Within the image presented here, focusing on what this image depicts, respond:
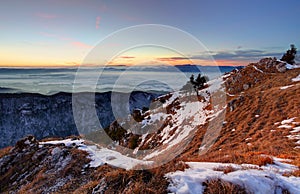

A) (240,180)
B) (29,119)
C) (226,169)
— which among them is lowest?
(29,119)

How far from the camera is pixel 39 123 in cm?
18450

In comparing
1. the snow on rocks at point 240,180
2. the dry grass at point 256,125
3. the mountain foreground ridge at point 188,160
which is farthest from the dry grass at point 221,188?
the dry grass at point 256,125

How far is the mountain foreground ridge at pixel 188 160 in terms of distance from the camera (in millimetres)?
6016

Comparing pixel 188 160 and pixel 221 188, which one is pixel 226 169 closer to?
pixel 221 188

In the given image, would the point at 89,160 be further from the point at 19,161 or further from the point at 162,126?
the point at 162,126

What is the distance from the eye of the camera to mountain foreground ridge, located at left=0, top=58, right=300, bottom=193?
6016mm

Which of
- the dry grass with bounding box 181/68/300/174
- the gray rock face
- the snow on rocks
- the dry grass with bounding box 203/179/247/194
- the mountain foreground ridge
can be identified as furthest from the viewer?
the gray rock face

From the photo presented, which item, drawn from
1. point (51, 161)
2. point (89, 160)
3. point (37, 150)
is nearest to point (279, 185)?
point (89, 160)

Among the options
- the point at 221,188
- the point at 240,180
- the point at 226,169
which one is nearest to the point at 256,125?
the point at 226,169

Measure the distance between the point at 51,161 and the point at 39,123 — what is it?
19222cm

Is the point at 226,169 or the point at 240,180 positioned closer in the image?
the point at 240,180

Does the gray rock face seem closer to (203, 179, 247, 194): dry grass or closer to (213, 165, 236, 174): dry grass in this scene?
(213, 165, 236, 174): dry grass

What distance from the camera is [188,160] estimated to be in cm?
960

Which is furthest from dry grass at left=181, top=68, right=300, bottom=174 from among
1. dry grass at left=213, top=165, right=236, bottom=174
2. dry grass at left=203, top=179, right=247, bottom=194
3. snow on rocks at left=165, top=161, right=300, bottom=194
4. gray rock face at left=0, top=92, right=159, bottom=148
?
gray rock face at left=0, top=92, right=159, bottom=148
